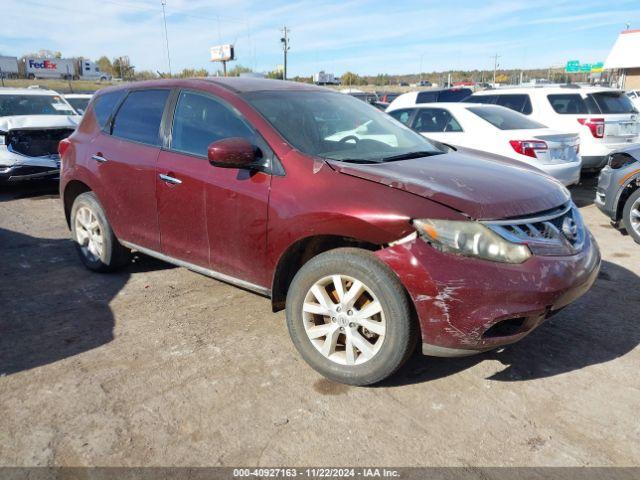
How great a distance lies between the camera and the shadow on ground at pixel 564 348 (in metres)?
3.06

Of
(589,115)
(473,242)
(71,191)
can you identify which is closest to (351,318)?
(473,242)

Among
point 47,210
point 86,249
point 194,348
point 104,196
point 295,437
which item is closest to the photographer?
point 295,437

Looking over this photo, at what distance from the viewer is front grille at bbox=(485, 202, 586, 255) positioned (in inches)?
102

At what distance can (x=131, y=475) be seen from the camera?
2.24 meters

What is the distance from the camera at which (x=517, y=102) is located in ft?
31.4

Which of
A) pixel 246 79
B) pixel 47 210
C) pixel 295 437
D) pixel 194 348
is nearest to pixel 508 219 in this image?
pixel 295 437

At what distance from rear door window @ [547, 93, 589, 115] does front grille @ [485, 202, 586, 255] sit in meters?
6.68

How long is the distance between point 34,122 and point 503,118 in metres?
7.70

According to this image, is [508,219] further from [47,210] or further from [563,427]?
[47,210]

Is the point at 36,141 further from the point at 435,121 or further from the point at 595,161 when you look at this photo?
the point at 595,161

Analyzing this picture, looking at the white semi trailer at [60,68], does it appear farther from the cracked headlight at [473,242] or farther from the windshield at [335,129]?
the cracked headlight at [473,242]

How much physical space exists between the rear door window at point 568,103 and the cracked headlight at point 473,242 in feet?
24.2

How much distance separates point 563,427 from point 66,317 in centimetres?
342

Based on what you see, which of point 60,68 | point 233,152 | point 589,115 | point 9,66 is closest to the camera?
point 233,152
